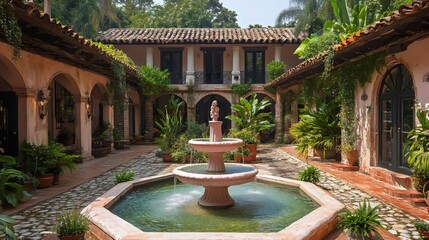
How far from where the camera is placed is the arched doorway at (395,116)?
7957mm

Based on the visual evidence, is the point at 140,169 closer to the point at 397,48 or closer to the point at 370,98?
the point at 370,98

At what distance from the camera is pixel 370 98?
31.1ft

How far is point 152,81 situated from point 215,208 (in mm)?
14465

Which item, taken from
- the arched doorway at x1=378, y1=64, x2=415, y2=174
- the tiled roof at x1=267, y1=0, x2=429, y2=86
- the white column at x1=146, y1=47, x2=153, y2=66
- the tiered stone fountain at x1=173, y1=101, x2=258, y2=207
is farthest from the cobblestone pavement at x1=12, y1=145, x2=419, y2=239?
the white column at x1=146, y1=47, x2=153, y2=66

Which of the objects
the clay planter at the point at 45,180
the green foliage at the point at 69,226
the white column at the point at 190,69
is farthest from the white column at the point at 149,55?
the green foliage at the point at 69,226

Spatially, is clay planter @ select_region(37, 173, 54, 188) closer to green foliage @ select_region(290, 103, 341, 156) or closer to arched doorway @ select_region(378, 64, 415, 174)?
green foliage @ select_region(290, 103, 341, 156)

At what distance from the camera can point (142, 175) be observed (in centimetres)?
1002

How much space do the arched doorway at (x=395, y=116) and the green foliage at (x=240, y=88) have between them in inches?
476

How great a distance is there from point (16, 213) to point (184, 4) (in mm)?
37899

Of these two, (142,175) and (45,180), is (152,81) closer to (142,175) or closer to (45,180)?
Result: (142,175)

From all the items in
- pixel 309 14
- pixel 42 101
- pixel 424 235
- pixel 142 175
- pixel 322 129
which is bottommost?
A: pixel 142 175

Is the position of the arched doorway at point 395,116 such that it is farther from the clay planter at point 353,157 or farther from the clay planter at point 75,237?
the clay planter at point 75,237

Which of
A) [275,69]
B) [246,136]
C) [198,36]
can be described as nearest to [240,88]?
[275,69]

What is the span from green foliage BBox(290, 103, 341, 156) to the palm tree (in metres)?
10.9
